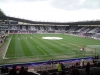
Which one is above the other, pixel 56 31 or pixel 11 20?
pixel 11 20

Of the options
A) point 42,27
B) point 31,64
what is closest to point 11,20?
point 42,27

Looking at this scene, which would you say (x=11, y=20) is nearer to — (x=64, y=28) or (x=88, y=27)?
(x=64, y=28)

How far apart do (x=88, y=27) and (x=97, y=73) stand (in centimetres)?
8989

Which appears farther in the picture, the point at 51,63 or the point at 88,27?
the point at 88,27

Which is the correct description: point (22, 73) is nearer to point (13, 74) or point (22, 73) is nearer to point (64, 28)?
point (13, 74)

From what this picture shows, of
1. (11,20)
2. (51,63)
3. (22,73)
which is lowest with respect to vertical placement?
(51,63)

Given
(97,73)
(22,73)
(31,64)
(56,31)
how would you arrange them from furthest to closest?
(56,31), (31,64), (97,73), (22,73)

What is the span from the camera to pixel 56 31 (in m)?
116

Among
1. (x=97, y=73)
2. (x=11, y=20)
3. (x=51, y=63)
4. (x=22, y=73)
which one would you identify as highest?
(x=11, y=20)

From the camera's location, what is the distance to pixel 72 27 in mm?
115062

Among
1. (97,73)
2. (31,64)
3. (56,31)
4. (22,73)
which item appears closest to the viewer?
(22,73)

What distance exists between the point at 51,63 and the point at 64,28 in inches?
3924

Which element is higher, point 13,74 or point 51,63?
point 13,74

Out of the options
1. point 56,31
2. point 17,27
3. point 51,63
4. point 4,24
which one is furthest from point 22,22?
point 51,63
